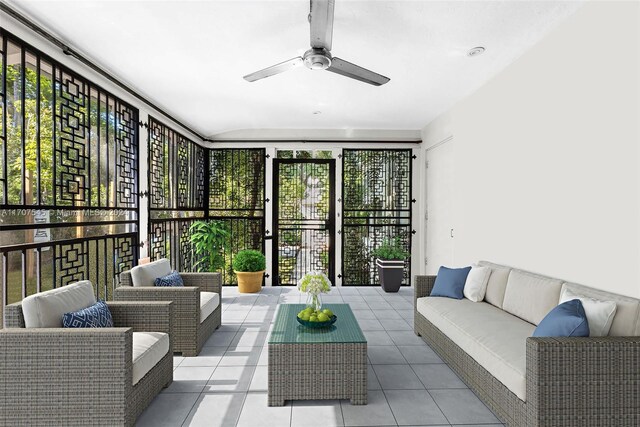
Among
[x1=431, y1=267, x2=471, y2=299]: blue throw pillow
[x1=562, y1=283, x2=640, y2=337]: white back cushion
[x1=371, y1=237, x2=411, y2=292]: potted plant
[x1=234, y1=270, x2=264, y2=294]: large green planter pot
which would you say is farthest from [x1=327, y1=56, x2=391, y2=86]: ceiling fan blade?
[x1=234, y1=270, x2=264, y2=294]: large green planter pot

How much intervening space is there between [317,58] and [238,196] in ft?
14.3

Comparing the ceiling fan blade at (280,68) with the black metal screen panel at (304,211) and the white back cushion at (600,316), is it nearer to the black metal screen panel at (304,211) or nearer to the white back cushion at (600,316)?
the white back cushion at (600,316)

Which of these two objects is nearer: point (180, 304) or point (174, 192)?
point (180, 304)

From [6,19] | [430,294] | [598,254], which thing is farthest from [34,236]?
[598,254]

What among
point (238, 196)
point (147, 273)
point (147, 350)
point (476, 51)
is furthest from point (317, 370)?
point (238, 196)

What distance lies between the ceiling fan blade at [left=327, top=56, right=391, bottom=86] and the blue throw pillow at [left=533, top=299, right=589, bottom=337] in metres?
2.17

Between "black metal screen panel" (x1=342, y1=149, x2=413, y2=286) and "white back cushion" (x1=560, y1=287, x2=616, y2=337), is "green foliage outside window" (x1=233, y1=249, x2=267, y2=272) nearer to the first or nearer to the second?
"black metal screen panel" (x1=342, y1=149, x2=413, y2=286)

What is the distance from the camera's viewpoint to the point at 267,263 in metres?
6.59

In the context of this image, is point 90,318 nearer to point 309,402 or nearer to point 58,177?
point 58,177

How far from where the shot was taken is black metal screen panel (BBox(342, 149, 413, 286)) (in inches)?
261

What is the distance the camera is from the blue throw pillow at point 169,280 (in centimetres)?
361

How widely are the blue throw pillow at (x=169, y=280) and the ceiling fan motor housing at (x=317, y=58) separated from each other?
2.48 metres

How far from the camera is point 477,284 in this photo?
11.8 ft

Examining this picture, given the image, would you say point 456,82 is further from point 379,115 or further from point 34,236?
point 34,236
